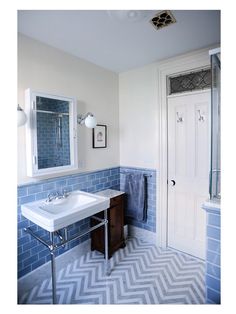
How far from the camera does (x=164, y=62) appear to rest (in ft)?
7.18

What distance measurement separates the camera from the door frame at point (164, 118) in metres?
2.03

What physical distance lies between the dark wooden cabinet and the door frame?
48cm

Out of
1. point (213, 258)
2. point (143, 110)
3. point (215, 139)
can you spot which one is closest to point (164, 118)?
point (143, 110)

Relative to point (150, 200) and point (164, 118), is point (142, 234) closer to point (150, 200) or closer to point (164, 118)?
point (150, 200)

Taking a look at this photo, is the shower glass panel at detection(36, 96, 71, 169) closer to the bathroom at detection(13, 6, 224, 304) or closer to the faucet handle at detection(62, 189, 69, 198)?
the bathroom at detection(13, 6, 224, 304)

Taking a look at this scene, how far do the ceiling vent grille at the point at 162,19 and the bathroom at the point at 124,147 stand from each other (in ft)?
0.05

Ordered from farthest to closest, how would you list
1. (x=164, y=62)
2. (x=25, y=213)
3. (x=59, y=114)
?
(x=164, y=62), (x=59, y=114), (x=25, y=213)

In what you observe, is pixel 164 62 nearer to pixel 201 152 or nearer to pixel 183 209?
pixel 201 152

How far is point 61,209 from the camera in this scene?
175cm

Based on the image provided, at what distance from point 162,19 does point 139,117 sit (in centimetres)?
116

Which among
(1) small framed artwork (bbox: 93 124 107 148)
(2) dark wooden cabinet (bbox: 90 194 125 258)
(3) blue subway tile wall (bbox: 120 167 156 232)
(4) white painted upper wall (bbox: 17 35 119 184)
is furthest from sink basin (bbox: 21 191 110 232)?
(3) blue subway tile wall (bbox: 120 167 156 232)
